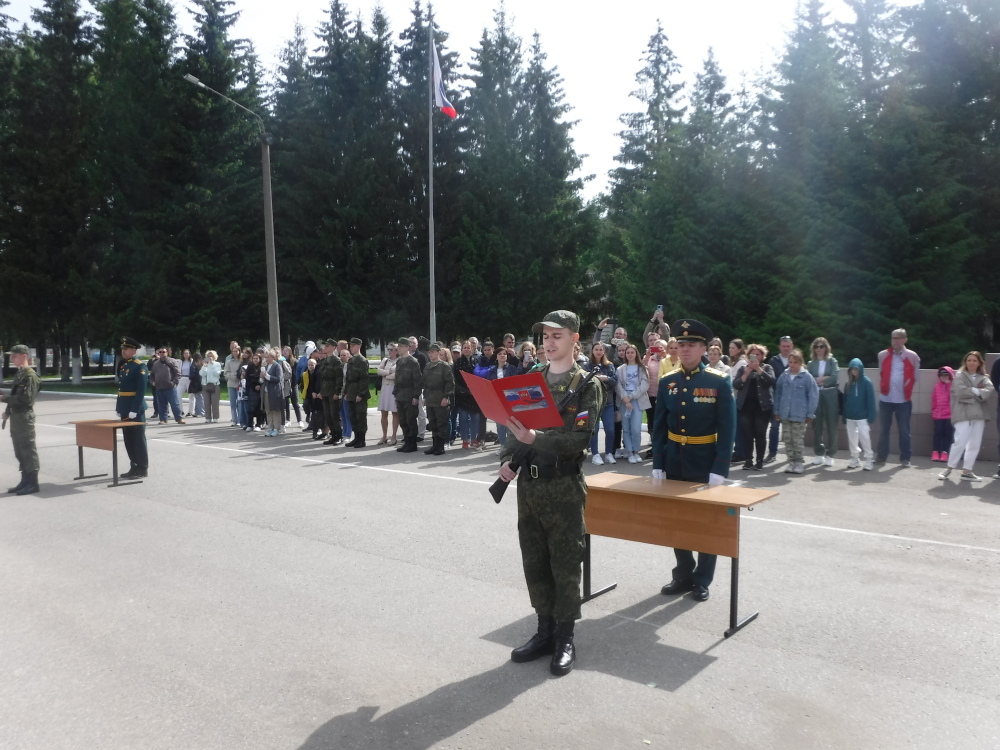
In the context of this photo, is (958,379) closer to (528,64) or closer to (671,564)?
(671,564)

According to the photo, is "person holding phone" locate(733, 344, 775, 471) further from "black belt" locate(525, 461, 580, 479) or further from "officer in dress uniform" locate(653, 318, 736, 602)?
"black belt" locate(525, 461, 580, 479)

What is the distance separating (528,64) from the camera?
143 feet

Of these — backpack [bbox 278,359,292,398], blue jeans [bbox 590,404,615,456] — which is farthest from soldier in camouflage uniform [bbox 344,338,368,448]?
blue jeans [bbox 590,404,615,456]

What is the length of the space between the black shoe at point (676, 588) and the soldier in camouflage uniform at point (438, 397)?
27.1 feet

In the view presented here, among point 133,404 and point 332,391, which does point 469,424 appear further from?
point 133,404

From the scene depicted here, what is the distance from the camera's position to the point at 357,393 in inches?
596

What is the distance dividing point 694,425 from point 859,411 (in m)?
7.50

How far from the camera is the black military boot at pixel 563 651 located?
4683 millimetres

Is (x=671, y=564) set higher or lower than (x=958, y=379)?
lower

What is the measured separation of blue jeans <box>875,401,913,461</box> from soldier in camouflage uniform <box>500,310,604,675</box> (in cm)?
953

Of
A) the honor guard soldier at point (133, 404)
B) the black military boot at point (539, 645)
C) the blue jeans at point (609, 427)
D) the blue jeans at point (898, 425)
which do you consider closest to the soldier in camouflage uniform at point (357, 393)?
the honor guard soldier at point (133, 404)

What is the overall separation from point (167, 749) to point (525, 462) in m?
2.36

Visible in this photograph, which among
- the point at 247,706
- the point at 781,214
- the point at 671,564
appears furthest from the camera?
the point at 781,214

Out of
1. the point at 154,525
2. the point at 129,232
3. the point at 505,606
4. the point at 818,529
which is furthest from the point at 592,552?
the point at 129,232
